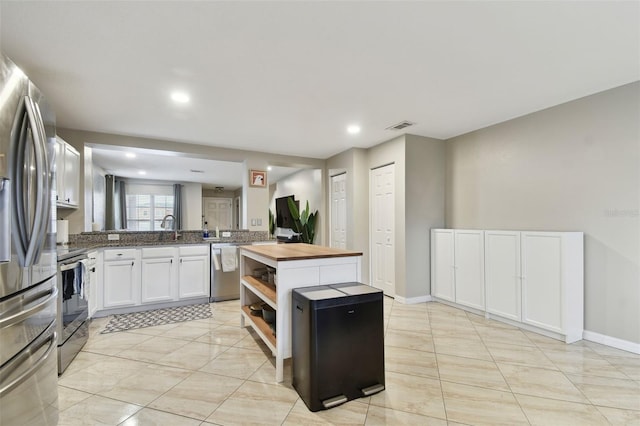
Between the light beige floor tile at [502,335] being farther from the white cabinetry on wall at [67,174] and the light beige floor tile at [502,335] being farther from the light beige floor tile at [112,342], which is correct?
the white cabinetry on wall at [67,174]

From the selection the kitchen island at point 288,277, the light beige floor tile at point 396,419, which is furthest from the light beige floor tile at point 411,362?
the kitchen island at point 288,277

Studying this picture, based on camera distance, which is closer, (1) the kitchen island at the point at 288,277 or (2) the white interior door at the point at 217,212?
(1) the kitchen island at the point at 288,277

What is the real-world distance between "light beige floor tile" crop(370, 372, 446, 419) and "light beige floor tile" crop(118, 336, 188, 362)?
189cm

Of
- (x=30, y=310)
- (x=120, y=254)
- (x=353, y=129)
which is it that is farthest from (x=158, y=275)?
(x=353, y=129)

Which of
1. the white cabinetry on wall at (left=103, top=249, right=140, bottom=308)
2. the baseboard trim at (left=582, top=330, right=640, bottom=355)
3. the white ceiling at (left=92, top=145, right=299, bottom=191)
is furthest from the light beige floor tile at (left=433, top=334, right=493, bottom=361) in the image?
the white ceiling at (left=92, top=145, right=299, bottom=191)

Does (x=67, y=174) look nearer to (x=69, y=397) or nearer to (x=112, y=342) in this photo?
(x=112, y=342)

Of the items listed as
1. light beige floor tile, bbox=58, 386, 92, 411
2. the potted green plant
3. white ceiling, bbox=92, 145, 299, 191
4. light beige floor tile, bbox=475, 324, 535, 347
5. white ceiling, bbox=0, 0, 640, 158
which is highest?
white ceiling, bbox=0, 0, 640, 158

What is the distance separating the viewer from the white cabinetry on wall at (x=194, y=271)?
4.05 metres

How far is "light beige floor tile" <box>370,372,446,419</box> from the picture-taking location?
5.90 ft

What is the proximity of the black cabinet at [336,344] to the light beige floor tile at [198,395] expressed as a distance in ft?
1.66

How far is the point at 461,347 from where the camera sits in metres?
2.68

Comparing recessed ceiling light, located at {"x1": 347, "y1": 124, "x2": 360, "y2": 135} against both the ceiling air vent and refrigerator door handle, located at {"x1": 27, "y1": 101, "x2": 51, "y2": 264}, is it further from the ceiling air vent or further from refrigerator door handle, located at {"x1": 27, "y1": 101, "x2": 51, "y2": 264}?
refrigerator door handle, located at {"x1": 27, "y1": 101, "x2": 51, "y2": 264}

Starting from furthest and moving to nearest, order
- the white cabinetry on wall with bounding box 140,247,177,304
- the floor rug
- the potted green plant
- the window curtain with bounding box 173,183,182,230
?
the window curtain with bounding box 173,183,182,230, the potted green plant, the white cabinetry on wall with bounding box 140,247,177,304, the floor rug

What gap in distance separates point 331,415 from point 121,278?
10.8 feet
